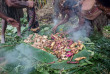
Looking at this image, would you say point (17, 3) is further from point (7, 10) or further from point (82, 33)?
point (82, 33)

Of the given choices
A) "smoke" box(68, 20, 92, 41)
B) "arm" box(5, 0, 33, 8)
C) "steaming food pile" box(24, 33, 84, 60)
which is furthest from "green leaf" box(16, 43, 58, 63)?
"arm" box(5, 0, 33, 8)

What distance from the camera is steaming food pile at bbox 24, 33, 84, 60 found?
2938 millimetres

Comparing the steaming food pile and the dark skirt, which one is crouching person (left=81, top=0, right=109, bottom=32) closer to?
the steaming food pile

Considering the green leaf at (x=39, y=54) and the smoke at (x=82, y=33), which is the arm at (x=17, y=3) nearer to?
the green leaf at (x=39, y=54)

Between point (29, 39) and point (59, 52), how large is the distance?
119 centimetres

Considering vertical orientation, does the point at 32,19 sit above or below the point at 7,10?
below

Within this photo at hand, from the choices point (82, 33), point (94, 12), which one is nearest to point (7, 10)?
point (82, 33)

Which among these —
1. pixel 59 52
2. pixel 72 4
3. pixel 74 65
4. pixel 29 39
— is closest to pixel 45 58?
pixel 59 52

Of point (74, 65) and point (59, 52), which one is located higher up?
point (59, 52)

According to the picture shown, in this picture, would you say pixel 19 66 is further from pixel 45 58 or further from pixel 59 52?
pixel 59 52

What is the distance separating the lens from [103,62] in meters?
2.54

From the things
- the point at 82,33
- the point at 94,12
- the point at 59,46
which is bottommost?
the point at 59,46

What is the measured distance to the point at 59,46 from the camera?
3.21 meters

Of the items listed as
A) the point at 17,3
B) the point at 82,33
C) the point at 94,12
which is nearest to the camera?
the point at 94,12
